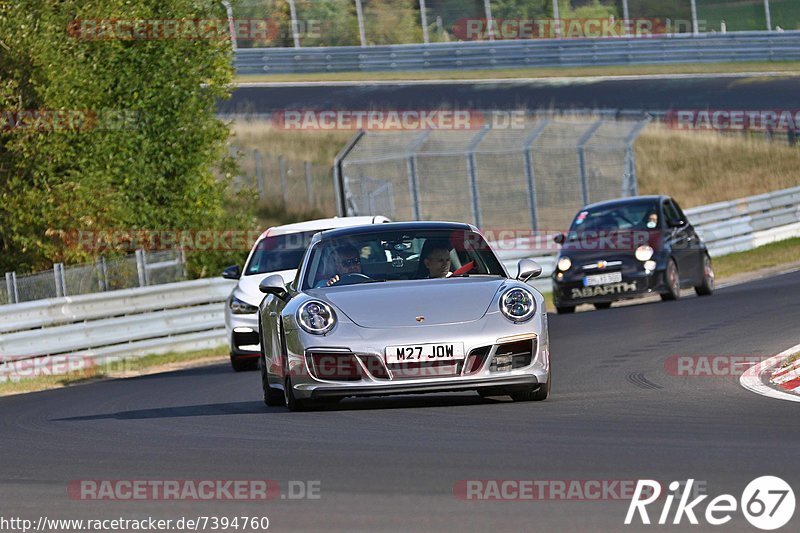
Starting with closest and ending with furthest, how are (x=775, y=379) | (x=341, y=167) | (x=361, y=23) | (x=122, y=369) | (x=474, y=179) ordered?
(x=775, y=379) → (x=122, y=369) → (x=341, y=167) → (x=474, y=179) → (x=361, y=23)

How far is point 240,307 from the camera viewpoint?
719 inches

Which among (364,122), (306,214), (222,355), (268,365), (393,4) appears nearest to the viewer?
(268,365)

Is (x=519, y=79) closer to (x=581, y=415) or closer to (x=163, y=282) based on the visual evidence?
(x=163, y=282)

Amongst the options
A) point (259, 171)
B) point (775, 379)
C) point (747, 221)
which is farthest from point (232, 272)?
point (259, 171)

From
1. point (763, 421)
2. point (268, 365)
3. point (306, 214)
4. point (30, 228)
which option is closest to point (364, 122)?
point (306, 214)

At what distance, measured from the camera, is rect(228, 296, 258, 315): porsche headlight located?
18109 mm

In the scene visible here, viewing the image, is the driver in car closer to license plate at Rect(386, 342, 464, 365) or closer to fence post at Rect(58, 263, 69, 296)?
license plate at Rect(386, 342, 464, 365)

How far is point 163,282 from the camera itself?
24.1 metres

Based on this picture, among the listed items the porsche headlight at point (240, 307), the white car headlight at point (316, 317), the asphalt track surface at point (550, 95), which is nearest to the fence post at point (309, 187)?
the asphalt track surface at point (550, 95)

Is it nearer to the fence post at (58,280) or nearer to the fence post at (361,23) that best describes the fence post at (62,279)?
the fence post at (58,280)

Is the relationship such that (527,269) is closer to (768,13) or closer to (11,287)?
(11,287)

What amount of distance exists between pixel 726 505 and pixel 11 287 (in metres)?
15.7

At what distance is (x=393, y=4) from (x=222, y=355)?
23978 millimetres

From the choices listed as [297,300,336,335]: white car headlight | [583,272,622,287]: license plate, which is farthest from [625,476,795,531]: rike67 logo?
[583,272,622,287]: license plate
